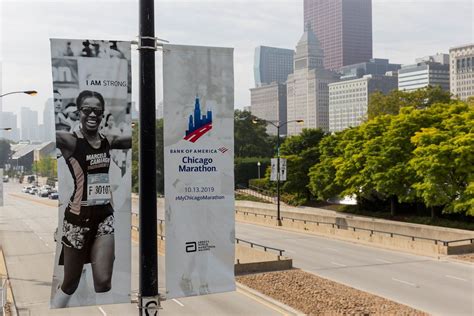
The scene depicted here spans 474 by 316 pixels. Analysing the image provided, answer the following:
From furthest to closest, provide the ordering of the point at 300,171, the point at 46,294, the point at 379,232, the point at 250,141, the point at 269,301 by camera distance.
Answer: the point at 250,141
the point at 300,171
the point at 379,232
the point at 46,294
the point at 269,301

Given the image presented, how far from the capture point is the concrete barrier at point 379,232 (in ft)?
104

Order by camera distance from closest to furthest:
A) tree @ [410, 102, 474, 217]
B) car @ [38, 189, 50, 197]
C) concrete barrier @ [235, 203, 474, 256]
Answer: concrete barrier @ [235, 203, 474, 256], tree @ [410, 102, 474, 217], car @ [38, 189, 50, 197]

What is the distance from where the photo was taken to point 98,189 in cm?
630

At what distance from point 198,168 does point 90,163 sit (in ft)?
3.96

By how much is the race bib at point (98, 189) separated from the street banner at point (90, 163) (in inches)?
0.4

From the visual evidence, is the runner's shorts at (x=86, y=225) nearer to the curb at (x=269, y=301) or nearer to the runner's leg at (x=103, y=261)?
the runner's leg at (x=103, y=261)

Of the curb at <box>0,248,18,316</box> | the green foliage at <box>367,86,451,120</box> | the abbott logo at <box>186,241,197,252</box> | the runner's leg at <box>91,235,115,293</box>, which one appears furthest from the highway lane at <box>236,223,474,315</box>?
the green foliage at <box>367,86,451,120</box>

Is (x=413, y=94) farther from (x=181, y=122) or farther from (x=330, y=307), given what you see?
(x=181, y=122)

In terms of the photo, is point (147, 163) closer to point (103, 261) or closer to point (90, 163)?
point (90, 163)

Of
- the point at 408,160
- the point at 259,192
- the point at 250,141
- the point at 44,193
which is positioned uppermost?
the point at 250,141

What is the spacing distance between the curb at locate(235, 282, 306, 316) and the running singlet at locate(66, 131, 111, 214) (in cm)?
1255

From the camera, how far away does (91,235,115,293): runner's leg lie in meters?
6.36

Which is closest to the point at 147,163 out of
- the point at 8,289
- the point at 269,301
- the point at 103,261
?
the point at 103,261

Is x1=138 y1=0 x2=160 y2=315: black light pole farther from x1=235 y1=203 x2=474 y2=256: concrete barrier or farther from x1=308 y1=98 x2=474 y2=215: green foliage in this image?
x1=308 y1=98 x2=474 y2=215: green foliage
